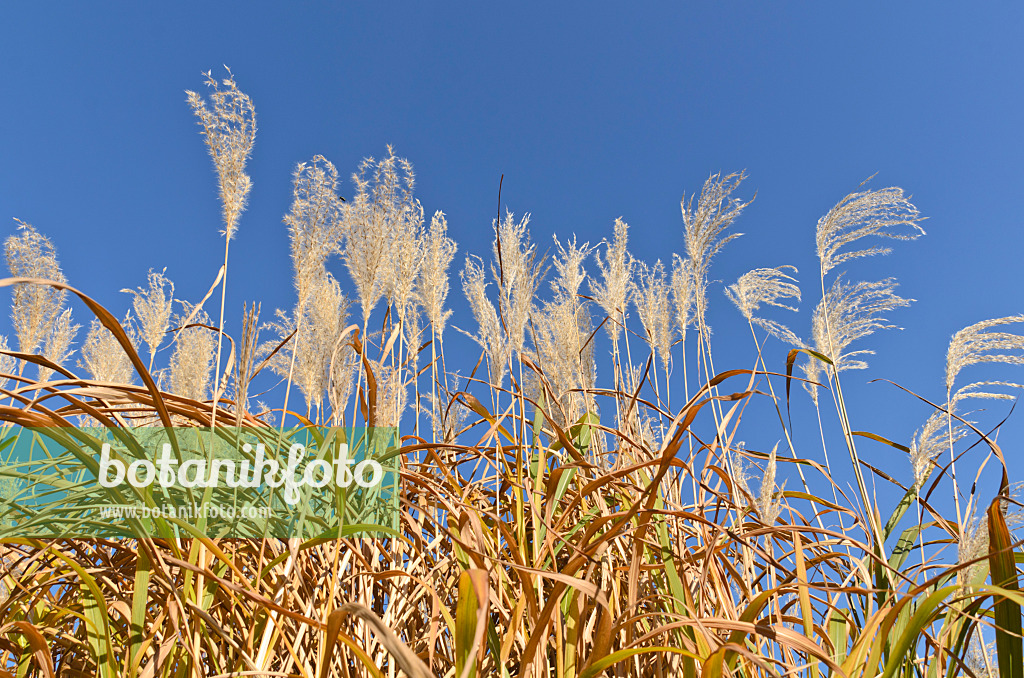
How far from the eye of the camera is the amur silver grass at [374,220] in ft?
6.67

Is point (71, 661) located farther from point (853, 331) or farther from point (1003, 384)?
point (1003, 384)

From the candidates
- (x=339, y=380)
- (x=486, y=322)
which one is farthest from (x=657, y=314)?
(x=339, y=380)

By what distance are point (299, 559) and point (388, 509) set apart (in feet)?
0.85

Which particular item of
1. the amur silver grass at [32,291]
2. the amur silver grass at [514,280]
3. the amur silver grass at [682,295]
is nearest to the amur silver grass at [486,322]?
the amur silver grass at [514,280]

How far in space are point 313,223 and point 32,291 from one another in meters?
1.79

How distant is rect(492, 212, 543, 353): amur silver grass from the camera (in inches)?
81.9

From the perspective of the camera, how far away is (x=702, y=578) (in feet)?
4.81

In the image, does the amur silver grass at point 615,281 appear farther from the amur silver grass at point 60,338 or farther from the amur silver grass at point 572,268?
the amur silver grass at point 60,338

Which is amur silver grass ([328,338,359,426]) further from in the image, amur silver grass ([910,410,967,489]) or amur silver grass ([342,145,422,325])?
amur silver grass ([910,410,967,489])

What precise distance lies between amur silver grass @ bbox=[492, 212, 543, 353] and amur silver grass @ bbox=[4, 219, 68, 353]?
2.09 m

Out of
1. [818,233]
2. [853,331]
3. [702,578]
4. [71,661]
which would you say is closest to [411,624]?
[702,578]

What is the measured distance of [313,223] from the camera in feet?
6.46

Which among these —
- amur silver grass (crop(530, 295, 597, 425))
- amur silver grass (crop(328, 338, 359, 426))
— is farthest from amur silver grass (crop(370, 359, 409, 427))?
amur silver grass (crop(530, 295, 597, 425))

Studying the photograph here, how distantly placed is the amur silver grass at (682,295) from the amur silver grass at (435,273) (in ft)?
3.36
